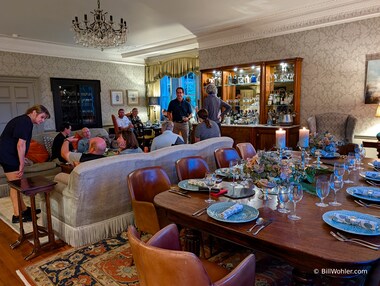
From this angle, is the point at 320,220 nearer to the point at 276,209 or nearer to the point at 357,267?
the point at 276,209

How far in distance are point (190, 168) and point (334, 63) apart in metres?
3.71

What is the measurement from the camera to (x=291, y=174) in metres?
1.84

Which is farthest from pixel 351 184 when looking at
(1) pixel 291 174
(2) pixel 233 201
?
(2) pixel 233 201

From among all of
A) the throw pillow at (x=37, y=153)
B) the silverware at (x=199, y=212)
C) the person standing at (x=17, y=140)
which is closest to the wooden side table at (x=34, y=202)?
the person standing at (x=17, y=140)

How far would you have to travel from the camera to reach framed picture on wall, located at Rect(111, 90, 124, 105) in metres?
8.41

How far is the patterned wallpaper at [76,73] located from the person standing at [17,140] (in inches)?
165

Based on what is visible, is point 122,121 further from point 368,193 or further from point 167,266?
point 167,266

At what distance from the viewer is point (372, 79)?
4.41 m

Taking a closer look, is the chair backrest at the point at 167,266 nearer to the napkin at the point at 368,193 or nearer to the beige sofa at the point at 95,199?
the napkin at the point at 368,193

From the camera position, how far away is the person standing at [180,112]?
233 inches

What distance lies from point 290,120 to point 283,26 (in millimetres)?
1801

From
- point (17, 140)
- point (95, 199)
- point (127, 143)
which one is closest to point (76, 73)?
point (17, 140)

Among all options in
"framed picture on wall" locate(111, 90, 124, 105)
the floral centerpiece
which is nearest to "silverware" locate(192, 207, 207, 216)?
the floral centerpiece

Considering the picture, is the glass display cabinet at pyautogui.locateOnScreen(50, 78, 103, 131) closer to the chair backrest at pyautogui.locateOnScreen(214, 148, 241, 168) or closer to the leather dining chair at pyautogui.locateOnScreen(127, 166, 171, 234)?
the chair backrest at pyautogui.locateOnScreen(214, 148, 241, 168)
